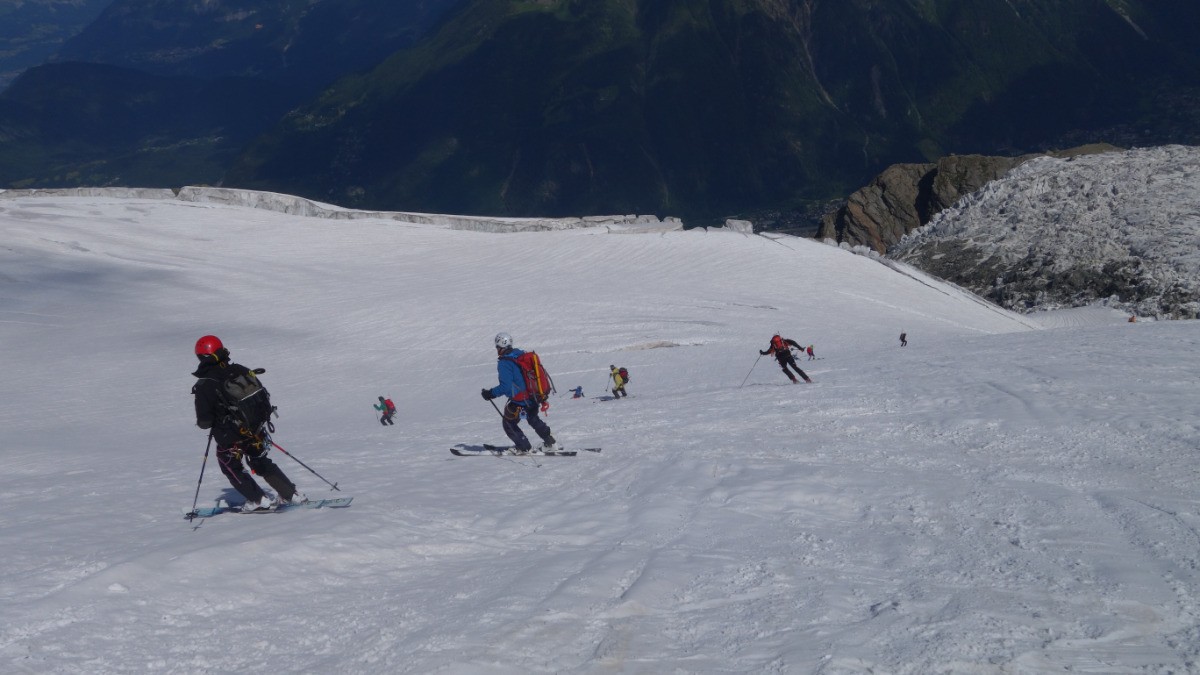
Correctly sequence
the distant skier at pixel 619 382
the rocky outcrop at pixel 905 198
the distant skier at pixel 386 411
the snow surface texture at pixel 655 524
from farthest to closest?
the rocky outcrop at pixel 905 198, the distant skier at pixel 619 382, the distant skier at pixel 386 411, the snow surface texture at pixel 655 524

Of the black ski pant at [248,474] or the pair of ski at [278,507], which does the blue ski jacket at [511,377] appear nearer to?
the pair of ski at [278,507]

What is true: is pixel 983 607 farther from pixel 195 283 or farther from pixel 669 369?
pixel 195 283

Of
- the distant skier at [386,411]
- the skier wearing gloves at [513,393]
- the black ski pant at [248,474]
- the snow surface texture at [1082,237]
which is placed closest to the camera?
the black ski pant at [248,474]

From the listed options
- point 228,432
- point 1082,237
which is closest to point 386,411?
point 228,432

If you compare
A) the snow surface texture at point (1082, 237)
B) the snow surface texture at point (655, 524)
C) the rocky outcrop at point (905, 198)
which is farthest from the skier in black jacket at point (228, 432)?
the rocky outcrop at point (905, 198)

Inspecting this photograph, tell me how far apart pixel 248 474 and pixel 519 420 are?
148 inches

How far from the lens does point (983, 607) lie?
7184mm

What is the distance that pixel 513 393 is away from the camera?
1258 cm

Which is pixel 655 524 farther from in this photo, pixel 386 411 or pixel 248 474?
pixel 386 411

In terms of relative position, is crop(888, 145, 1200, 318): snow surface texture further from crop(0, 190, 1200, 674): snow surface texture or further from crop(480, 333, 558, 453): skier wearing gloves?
crop(480, 333, 558, 453): skier wearing gloves

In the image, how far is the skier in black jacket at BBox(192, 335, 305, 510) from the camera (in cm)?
1012

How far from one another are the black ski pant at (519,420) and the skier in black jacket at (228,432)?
3.26 m

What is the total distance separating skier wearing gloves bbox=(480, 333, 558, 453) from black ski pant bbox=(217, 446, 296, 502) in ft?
9.00

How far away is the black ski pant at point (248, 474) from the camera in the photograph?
10.3 meters
